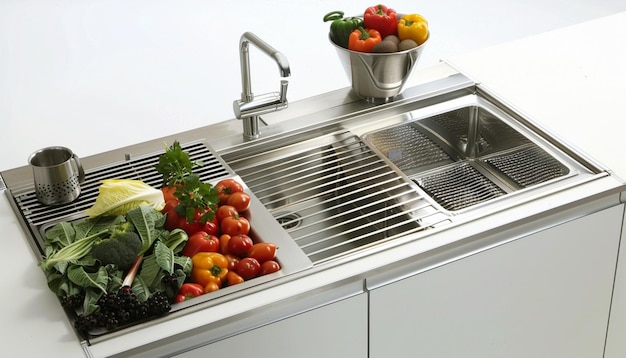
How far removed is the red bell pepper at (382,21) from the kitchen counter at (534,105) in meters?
0.21

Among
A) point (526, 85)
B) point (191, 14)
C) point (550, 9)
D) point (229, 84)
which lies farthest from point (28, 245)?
point (550, 9)

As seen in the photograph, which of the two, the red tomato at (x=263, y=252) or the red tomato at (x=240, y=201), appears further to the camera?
the red tomato at (x=240, y=201)

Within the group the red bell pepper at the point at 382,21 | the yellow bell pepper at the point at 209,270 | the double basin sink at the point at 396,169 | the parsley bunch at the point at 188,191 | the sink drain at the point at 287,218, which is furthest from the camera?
the red bell pepper at the point at 382,21

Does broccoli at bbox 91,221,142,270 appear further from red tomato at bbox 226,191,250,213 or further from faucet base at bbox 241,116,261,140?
faucet base at bbox 241,116,261,140

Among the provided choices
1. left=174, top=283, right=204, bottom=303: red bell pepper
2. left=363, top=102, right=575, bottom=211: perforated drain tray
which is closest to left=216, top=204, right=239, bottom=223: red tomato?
left=174, top=283, right=204, bottom=303: red bell pepper

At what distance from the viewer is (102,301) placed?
1.75m

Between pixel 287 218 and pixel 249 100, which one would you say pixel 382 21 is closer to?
pixel 249 100

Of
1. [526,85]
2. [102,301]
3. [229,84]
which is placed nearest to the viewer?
[102,301]

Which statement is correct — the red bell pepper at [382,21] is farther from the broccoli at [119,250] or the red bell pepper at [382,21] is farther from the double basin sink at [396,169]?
the broccoli at [119,250]

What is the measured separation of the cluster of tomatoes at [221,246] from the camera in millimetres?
1865

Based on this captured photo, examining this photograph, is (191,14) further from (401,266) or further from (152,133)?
(401,266)

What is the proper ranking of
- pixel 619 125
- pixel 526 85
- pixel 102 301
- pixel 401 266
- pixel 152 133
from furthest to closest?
pixel 152 133 < pixel 526 85 < pixel 619 125 < pixel 401 266 < pixel 102 301

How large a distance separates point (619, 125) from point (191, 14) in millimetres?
3123

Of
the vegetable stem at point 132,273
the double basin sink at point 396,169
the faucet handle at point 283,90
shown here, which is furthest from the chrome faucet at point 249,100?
the vegetable stem at point 132,273
